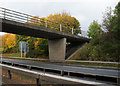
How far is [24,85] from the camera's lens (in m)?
7.89

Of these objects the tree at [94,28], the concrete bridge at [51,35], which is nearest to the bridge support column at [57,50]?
the concrete bridge at [51,35]

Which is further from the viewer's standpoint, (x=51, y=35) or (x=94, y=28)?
(x=94, y=28)

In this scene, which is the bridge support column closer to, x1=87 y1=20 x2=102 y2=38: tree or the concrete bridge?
the concrete bridge

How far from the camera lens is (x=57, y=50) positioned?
20.3m

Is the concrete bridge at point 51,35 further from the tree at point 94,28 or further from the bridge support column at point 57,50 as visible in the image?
the tree at point 94,28

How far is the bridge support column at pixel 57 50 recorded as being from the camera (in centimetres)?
1975

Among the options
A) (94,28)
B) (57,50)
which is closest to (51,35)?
(57,50)

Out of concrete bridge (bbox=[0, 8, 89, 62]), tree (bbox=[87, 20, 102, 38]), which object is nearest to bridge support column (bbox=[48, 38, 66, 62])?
concrete bridge (bbox=[0, 8, 89, 62])

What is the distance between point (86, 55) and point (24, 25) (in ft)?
39.0

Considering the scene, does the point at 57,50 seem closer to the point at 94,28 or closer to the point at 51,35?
the point at 51,35

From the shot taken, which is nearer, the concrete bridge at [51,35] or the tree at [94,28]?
the concrete bridge at [51,35]

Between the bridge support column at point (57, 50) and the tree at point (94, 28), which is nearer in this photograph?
the bridge support column at point (57, 50)

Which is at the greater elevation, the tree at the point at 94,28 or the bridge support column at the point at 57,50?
the tree at the point at 94,28

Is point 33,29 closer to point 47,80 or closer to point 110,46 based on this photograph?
point 47,80
